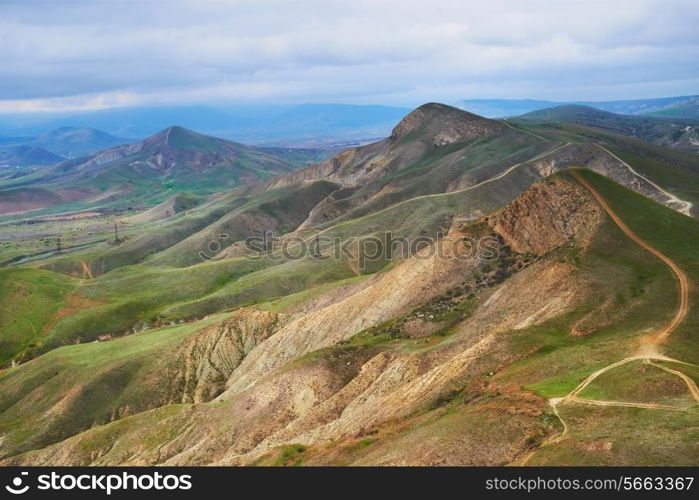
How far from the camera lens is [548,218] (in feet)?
213

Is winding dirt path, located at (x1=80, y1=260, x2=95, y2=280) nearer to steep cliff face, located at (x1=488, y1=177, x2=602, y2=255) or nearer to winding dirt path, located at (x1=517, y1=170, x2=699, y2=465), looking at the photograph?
steep cliff face, located at (x1=488, y1=177, x2=602, y2=255)

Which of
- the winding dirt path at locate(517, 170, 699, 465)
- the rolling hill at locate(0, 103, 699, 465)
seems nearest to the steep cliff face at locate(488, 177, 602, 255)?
the rolling hill at locate(0, 103, 699, 465)

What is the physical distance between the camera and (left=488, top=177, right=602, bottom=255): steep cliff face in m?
61.1

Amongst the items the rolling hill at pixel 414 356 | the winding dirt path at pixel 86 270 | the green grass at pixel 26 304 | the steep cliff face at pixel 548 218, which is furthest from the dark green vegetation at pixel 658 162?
the winding dirt path at pixel 86 270

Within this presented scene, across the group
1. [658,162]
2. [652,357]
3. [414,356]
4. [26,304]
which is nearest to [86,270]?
[26,304]

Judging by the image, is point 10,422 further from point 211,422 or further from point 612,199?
point 612,199

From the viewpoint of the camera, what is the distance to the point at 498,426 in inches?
1234

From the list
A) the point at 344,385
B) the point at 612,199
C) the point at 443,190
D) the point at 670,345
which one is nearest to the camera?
the point at 670,345

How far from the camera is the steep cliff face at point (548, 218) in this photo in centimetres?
6109

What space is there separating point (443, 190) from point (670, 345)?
397 ft

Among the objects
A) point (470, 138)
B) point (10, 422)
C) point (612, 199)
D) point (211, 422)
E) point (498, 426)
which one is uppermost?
point (470, 138)

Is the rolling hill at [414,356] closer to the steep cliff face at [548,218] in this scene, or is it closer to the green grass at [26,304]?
the steep cliff face at [548,218]
